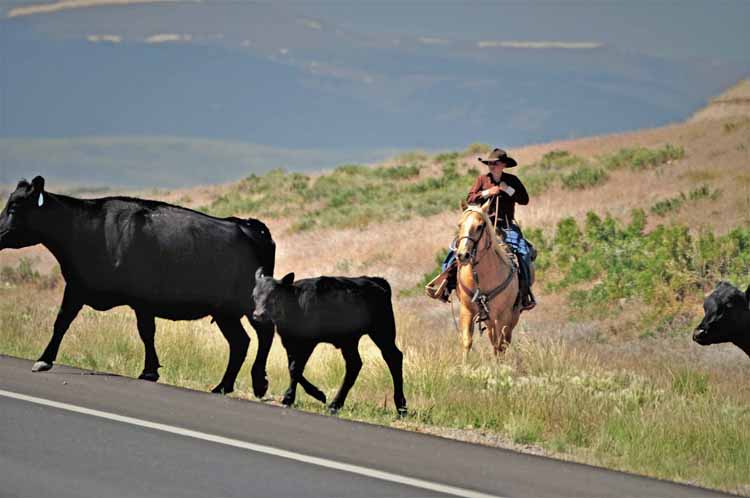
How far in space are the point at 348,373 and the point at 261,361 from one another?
116cm

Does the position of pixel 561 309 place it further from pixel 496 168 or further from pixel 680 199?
pixel 680 199

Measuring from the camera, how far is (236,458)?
9.97 m

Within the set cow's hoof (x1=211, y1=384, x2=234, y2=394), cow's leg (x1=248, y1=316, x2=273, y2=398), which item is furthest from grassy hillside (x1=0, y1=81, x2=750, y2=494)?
cow's leg (x1=248, y1=316, x2=273, y2=398)

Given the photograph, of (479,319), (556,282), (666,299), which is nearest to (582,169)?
(556,282)

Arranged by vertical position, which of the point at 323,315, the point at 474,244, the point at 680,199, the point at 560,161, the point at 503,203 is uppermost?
the point at 560,161

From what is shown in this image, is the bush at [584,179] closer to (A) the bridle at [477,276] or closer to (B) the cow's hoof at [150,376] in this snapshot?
(A) the bridle at [477,276]

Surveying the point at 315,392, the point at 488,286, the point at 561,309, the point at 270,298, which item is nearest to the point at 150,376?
the point at 315,392

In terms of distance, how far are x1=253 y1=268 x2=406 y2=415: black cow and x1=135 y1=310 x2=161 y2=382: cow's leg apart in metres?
1.61

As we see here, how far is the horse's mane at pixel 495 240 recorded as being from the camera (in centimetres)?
1605

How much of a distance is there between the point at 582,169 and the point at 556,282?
18449mm

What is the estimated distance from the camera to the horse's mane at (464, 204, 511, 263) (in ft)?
52.6

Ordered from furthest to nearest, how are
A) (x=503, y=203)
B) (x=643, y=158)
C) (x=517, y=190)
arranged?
1. (x=643, y=158)
2. (x=503, y=203)
3. (x=517, y=190)

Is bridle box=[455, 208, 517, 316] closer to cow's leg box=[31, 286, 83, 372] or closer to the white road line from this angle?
cow's leg box=[31, 286, 83, 372]

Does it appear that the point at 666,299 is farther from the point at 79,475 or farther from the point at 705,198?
the point at 79,475
